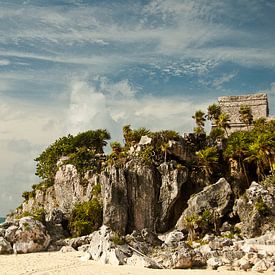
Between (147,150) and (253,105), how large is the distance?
1835 centimetres

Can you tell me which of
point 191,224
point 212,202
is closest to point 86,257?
point 191,224

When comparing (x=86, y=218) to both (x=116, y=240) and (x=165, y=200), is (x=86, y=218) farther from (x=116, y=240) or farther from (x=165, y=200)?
(x=116, y=240)

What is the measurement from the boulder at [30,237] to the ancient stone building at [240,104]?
27.8 meters

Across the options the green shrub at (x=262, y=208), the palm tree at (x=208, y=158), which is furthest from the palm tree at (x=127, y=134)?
the green shrub at (x=262, y=208)

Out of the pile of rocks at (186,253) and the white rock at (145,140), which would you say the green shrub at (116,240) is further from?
the white rock at (145,140)

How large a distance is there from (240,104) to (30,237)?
31825mm

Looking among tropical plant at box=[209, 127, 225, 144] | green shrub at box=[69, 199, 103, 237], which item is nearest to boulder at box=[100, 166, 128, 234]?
green shrub at box=[69, 199, 103, 237]

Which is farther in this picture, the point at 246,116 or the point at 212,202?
the point at 246,116

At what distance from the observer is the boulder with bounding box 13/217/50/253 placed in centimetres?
2989

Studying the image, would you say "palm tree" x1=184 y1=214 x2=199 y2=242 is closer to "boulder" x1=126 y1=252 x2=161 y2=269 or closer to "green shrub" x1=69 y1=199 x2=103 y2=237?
"green shrub" x1=69 y1=199 x2=103 y2=237

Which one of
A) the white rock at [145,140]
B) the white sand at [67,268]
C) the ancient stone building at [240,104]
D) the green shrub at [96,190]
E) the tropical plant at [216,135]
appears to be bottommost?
the white sand at [67,268]

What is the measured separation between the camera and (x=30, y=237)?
101 ft

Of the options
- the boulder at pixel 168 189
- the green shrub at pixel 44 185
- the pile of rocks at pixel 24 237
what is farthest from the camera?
the green shrub at pixel 44 185

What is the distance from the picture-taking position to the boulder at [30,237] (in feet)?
98.1
